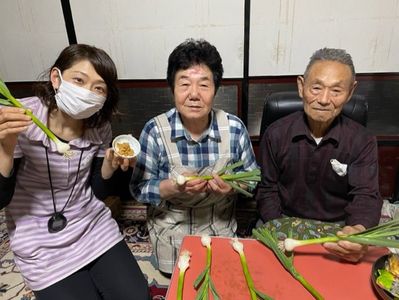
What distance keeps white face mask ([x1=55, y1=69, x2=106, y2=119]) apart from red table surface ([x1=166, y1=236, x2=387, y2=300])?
657mm

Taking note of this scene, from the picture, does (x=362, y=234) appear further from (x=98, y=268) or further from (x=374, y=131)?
(x=374, y=131)

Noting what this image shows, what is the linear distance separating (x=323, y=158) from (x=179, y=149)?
68 centimetres

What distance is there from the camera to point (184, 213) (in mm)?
1616

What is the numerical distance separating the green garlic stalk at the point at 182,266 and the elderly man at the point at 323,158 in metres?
0.60

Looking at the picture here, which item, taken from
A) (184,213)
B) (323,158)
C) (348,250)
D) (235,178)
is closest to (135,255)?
(184,213)

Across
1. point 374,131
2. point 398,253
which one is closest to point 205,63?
point 398,253

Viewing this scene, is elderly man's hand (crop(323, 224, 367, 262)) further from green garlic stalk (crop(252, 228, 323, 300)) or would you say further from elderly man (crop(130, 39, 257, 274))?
elderly man (crop(130, 39, 257, 274))

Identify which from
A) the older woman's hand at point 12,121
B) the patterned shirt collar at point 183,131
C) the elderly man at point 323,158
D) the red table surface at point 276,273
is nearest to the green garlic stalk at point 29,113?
A: the older woman's hand at point 12,121

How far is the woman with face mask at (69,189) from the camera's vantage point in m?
1.27

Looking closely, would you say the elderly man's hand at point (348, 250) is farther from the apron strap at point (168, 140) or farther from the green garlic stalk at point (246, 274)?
the apron strap at point (168, 140)

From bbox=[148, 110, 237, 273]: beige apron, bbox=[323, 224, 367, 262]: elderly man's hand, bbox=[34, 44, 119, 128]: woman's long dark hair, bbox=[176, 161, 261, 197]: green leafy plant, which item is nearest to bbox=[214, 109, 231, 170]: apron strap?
bbox=[148, 110, 237, 273]: beige apron

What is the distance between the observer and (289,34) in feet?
6.72

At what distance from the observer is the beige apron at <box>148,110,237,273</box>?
1527 mm

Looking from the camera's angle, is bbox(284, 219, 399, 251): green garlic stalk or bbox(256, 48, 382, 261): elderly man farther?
bbox(256, 48, 382, 261): elderly man
